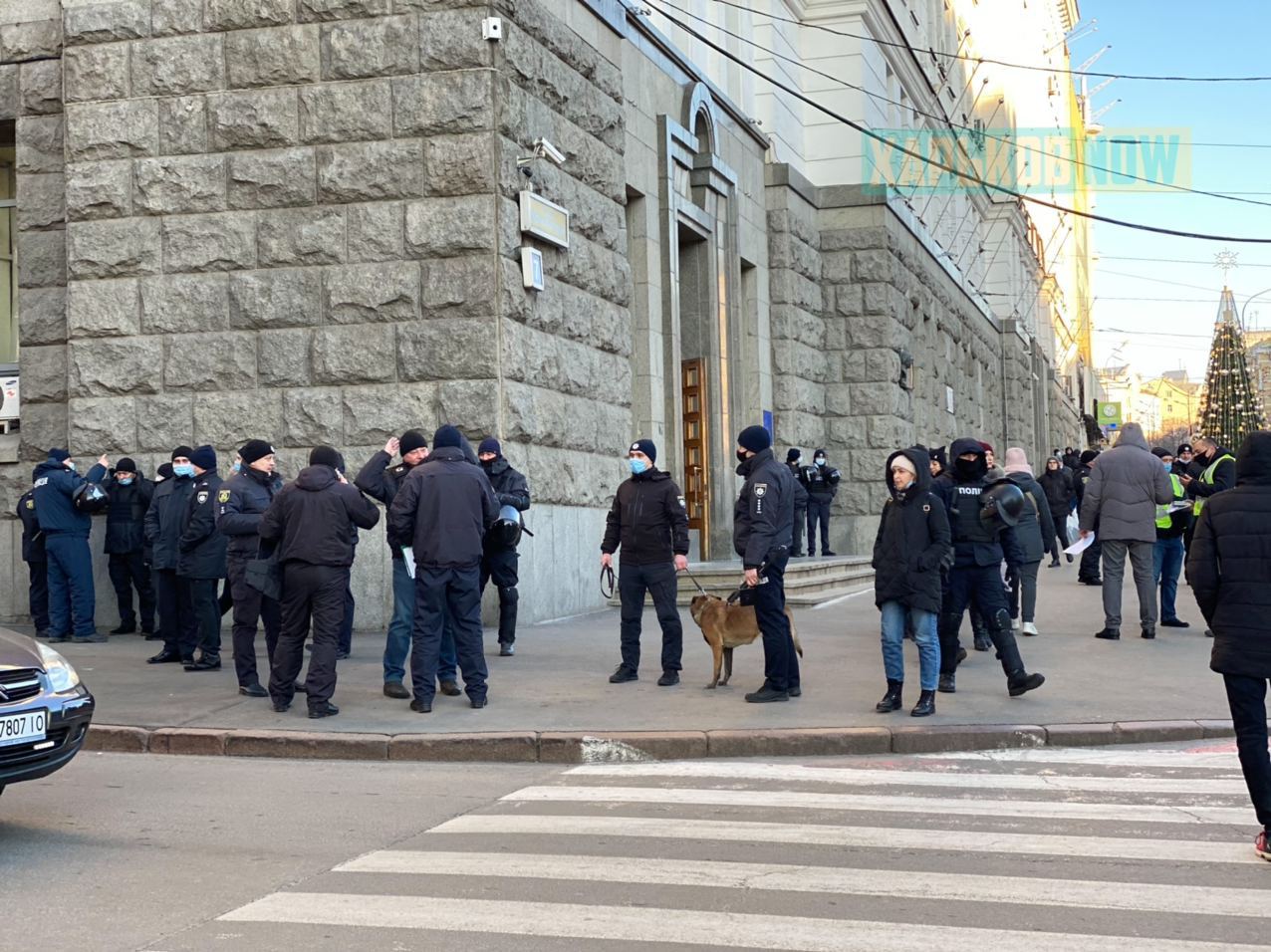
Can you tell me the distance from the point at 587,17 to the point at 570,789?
11.6 metres

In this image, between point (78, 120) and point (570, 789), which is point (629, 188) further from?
point (570, 789)

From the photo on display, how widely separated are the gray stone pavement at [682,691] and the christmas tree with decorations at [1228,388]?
9694 centimetres

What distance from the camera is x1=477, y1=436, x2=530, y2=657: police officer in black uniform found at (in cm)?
1298

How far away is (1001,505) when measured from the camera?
1125cm

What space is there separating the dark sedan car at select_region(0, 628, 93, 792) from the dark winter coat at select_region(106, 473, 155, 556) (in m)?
7.78

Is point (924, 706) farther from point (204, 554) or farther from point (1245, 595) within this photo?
point (204, 554)

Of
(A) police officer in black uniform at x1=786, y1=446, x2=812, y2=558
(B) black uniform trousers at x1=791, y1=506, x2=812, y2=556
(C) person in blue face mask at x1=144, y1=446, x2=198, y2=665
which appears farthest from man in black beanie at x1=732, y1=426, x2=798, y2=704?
(B) black uniform trousers at x1=791, y1=506, x2=812, y2=556

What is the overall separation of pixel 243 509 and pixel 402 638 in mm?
1606

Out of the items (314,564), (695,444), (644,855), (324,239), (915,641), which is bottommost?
(644,855)

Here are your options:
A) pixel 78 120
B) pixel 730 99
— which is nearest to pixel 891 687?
pixel 78 120

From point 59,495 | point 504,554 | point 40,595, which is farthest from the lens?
point 40,595

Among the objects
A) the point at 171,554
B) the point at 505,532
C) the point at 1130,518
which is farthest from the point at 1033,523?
the point at 171,554

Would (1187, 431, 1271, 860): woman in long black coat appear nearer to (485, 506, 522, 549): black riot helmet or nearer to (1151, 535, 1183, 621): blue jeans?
(485, 506, 522, 549): black riot helmet

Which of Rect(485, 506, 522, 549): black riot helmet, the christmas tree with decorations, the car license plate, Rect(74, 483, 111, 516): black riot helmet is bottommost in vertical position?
the car license plate
